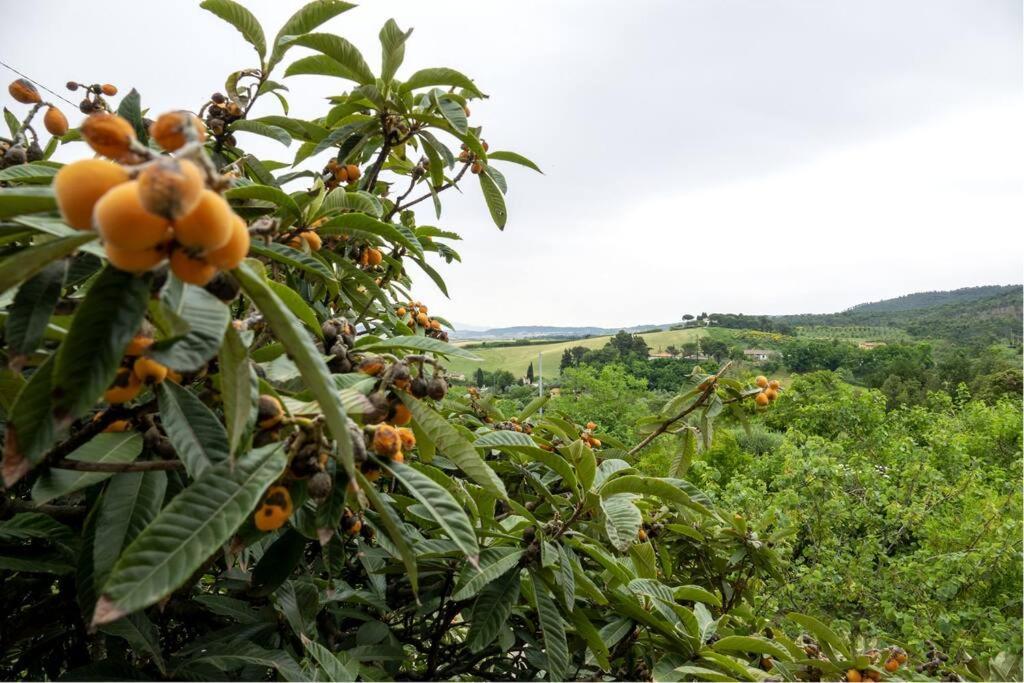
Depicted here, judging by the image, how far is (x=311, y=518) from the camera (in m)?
0.89

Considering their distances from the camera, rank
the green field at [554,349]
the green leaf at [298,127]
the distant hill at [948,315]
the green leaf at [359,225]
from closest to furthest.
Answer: the green leaf at [359,225], the green leaf at [298,127], the green field at [554,349], the distant hill at [948,315]

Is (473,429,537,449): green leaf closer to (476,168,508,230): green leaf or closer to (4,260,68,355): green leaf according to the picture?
(476,168,508,230): green leaf

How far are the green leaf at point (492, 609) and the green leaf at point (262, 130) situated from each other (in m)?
1.14

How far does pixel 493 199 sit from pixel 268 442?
1146 mm

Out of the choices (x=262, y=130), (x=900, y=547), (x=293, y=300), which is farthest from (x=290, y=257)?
(x=900, y=547)

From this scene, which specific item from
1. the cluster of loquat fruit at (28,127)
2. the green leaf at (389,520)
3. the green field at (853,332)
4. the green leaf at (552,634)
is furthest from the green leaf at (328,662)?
the green field at (853,332)

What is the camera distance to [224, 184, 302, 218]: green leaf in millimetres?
926

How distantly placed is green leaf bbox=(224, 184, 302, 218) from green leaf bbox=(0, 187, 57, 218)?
0.30 meters

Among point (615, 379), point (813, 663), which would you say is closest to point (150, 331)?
point (813, 663)

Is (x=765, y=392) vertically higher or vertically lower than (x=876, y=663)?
higher

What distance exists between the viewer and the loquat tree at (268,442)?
52 cm

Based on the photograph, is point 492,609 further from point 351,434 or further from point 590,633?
point 351,434

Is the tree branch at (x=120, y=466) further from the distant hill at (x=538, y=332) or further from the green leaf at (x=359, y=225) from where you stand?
the distant hill at (x=538, y=332)

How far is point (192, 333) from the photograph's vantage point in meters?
0.58
